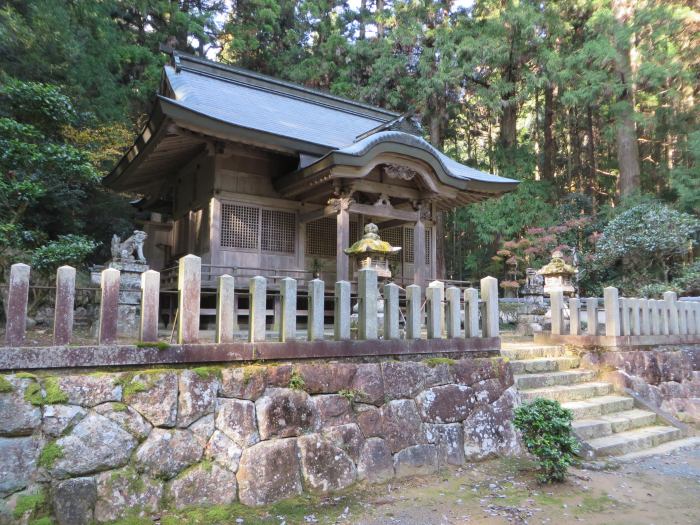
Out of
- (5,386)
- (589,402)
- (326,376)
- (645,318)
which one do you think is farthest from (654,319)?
(5,386)

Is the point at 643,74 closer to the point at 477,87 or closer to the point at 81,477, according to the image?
the point at 477,87

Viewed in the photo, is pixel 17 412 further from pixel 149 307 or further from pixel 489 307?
pixel 489 307

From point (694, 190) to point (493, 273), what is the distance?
7528mm

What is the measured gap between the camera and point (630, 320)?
831 cm

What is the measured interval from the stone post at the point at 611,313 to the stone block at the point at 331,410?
528 centimetres

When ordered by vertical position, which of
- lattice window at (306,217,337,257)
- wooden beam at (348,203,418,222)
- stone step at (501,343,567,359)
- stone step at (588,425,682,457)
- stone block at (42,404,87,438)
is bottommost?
stone step at (588,425,682,457)

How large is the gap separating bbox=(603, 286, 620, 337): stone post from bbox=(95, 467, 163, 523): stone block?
7.08 m

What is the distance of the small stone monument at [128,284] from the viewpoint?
6.33 meters

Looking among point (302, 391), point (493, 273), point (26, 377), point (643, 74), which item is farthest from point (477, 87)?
point (26, 377)

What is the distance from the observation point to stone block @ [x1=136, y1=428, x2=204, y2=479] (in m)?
3.68

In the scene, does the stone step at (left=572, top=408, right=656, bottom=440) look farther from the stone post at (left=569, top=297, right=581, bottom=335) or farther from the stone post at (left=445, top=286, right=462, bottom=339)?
the stone post at (left=445, top=286, right=462, bottom=339)

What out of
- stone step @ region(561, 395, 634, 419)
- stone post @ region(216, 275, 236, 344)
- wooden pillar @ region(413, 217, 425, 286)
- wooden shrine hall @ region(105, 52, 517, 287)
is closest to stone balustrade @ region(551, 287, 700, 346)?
stone step @ region(561, 395, 634, 419)

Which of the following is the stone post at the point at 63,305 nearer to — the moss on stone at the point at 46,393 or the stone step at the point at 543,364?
the moss on stone at the point at 46,393

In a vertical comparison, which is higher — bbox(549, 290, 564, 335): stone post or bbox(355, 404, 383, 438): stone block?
bbox(549, 290, 564, 335): stone post
